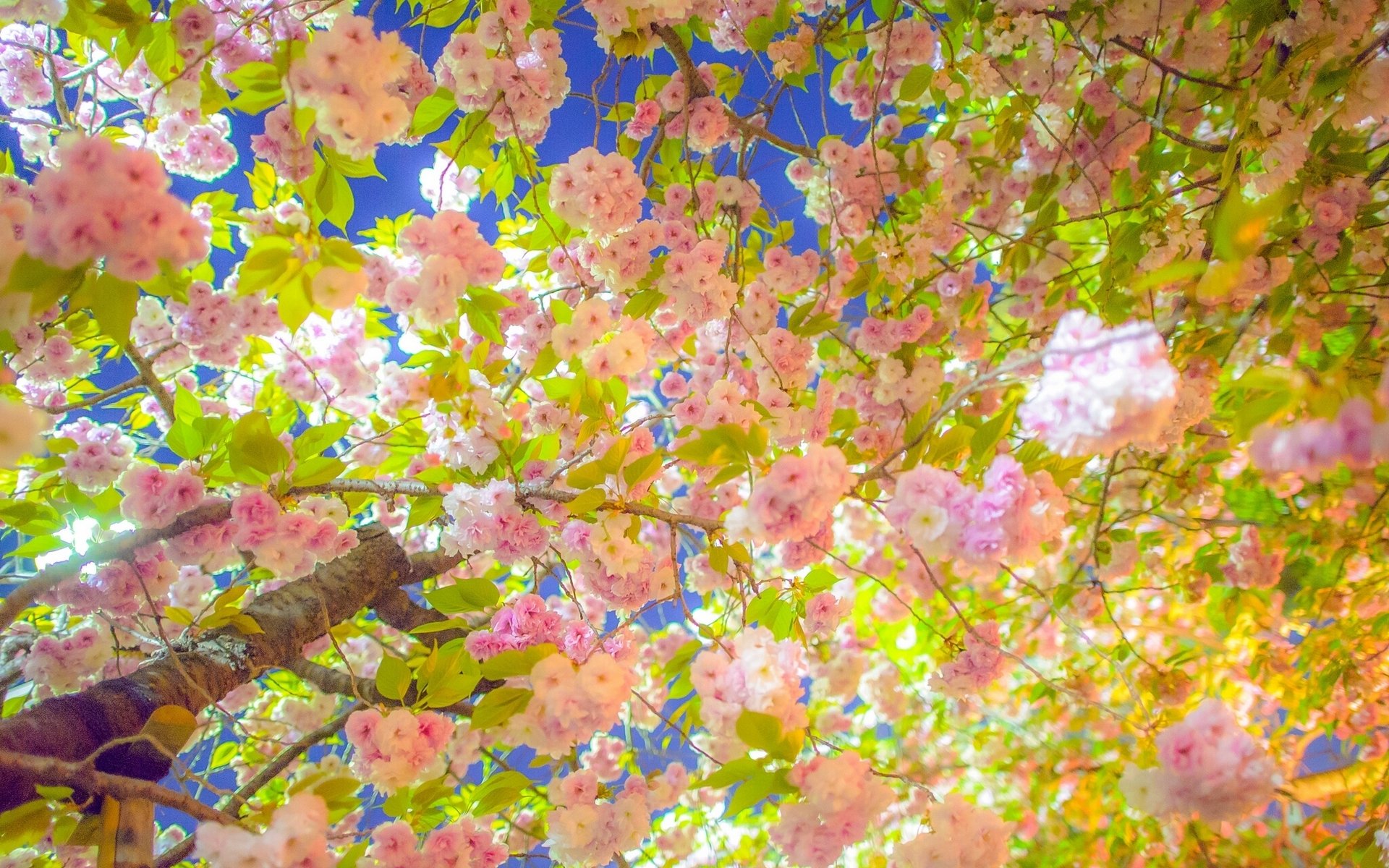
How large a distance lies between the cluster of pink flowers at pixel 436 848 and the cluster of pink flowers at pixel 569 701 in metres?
0.23

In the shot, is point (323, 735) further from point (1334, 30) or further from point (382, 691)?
point (1334, 30)

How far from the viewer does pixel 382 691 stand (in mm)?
1000

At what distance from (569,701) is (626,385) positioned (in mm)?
751

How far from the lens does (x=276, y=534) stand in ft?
A: 3.65

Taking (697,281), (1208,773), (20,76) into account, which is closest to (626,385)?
(697,281)

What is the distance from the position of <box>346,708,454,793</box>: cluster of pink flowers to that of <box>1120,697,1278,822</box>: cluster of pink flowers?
2.97 ft

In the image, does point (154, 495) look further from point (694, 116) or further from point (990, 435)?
point (990, 435)

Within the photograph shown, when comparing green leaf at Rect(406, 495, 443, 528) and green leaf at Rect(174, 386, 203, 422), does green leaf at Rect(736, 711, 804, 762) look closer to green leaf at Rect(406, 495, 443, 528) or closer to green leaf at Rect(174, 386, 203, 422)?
green leaf at Rect(406, 495, 443, 528)

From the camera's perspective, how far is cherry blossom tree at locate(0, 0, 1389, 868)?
2.53 feet

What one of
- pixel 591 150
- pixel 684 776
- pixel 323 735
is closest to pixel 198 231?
pixel 591 150

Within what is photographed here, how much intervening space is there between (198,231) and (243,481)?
532 mm

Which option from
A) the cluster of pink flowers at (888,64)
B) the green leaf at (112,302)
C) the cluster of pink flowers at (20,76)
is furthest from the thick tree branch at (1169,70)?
the cluster of pink flowers at (20,76)

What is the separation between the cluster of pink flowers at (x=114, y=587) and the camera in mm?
1242

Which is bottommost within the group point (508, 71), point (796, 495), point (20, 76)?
point (796, 495)
